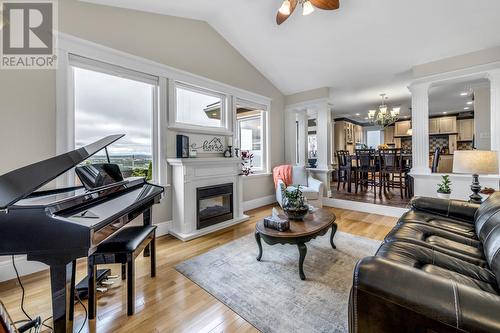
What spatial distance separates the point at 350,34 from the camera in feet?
10.8

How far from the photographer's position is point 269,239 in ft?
6.73

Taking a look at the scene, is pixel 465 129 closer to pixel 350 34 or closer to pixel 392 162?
pixel 392 162

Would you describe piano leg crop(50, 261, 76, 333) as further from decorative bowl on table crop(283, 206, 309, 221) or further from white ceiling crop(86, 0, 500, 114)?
white ceiling crop(86, 0, 500, 114)

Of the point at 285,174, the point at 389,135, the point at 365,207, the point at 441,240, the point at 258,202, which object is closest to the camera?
the point at 441,240

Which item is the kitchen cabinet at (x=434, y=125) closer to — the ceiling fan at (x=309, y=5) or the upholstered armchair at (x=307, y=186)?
the upholstered armchair at (x=307, y=186)

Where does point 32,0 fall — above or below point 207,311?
above

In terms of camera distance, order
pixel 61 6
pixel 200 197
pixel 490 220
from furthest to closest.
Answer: pixel 200 197 → pixel 61 6 → pixel 490 220

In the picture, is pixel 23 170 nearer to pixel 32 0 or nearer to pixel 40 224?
pixel 40 224

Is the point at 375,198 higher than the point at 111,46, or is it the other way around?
the point at 111,46

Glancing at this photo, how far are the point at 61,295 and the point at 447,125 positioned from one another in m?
10.2

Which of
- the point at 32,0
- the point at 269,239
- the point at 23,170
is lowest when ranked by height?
the point at 269,239

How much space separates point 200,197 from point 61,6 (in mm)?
2621

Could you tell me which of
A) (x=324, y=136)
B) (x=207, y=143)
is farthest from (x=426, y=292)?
(x=324, y=136)

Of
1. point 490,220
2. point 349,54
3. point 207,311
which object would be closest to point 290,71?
point 349,54
